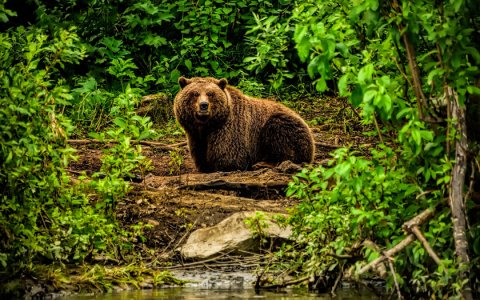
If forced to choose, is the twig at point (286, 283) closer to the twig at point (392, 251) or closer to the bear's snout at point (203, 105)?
the twig at point (392, 251)

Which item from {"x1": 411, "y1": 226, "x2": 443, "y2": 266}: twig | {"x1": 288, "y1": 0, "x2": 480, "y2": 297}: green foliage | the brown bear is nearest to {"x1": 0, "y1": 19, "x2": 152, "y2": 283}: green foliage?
{"x1": 288, "y1": 0, "x2": 480, "y2": 297}: green foliage

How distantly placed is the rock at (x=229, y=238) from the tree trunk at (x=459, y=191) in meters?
2.38

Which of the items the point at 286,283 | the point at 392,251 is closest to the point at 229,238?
the point at 286,283

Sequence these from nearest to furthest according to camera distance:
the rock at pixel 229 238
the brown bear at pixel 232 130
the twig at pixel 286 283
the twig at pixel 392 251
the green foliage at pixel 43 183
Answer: the twig at pixel 392 251 < the green foliage at pixel 43 183 < the twig at pixel 286 283 < the rock at pixel 229 238 < the brown bear at pixel 232 130

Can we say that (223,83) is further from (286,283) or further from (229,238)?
(286,283)

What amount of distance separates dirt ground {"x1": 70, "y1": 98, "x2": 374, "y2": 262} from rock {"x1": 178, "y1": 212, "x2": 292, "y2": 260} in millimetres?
239

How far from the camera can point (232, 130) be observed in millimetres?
12266

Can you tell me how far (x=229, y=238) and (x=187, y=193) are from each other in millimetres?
1728

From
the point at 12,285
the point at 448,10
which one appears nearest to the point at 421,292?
the point at 448,10

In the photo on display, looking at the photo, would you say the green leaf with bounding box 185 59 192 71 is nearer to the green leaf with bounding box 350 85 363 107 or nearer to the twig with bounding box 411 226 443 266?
the green leaf with bounding box 350 85 363 107

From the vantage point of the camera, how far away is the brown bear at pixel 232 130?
39.9 ft

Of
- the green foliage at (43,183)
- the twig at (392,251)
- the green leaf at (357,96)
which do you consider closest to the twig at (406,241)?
the twig at (392,251)

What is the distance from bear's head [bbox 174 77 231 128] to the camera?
12.1 m

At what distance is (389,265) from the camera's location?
6.29 m
